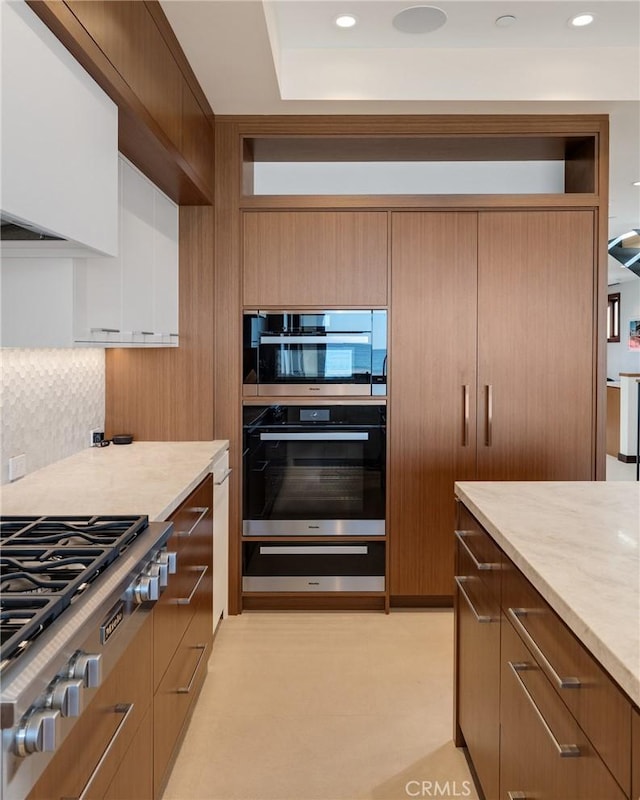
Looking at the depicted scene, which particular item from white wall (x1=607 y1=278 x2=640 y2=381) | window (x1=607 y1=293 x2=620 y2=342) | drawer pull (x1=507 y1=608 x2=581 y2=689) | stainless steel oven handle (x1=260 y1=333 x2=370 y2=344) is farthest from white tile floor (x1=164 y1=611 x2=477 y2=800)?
window (x1=607 y1=293 x2=620 y2=342)

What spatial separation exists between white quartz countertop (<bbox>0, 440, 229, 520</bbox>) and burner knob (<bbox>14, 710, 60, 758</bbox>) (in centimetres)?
89

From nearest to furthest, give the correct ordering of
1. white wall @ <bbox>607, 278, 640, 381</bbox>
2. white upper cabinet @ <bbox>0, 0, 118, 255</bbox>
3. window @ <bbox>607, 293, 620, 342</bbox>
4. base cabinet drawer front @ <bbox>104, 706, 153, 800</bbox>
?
1. white upper cabinet @ <bbox>0, 0, 118, 255</bbox>
2. base cabinet drawer front @ <bbox>104, 706, 153, 800</bbox>
3. white wall @ <bbox>607, 278, 640, 381</bbox>
4. window @ <bbox>607, 293, 620, 342</bbox>

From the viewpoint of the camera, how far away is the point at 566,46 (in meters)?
3.06

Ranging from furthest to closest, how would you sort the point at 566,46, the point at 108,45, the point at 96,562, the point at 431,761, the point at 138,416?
the point at 138,416
the point at 566,46
the point at 431,761
the point at 108,45
the point at 96,562

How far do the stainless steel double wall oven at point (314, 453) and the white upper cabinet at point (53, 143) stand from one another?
1587 millimetres

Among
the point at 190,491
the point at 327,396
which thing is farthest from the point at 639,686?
the point at 327,396

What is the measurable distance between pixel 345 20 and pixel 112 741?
2870 millimetres

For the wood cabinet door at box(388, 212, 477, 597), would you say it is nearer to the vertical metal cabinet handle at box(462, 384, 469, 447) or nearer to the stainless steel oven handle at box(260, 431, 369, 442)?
the vertical metal cabinet handle at box(462, 384, 469, 447)

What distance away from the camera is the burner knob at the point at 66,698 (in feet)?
3.41

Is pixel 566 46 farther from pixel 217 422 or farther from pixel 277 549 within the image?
pixel 277 549

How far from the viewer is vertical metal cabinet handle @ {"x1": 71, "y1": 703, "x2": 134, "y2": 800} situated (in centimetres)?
123

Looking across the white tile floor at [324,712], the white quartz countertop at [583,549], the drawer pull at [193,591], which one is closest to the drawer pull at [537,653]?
the white quartz countertop at [583,549]

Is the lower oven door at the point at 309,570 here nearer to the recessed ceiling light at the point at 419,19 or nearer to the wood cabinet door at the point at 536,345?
the wood cabinet door at the point at 536,345

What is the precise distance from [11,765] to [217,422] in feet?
8.26
